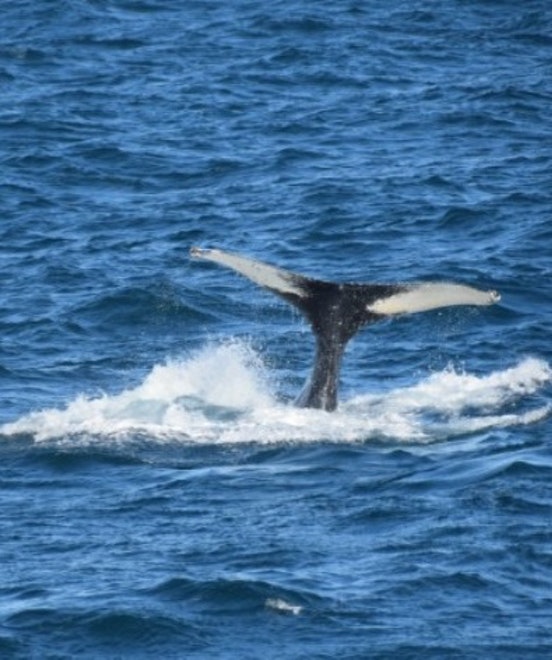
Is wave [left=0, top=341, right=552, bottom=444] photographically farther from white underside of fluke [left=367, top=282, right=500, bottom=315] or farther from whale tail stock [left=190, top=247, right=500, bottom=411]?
white underside of fluke [left=367, top=282, right=500, bottom=315]

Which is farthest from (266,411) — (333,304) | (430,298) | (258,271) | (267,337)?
(267,337)

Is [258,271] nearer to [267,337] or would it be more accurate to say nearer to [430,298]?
[430,298]

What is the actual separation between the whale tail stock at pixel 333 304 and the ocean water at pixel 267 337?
53 centimetres

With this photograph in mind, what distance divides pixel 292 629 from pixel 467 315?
1219 cm

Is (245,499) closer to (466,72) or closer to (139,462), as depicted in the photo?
(139,462)

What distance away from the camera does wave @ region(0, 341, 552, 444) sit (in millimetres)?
23250

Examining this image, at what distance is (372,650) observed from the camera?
17.3 metres

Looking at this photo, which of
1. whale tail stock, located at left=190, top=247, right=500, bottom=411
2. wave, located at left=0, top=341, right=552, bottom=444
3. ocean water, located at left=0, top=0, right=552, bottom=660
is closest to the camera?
ocean water, located at left=0, top=0, right=552, bottom=660

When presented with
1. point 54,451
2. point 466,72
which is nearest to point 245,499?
point 54,451

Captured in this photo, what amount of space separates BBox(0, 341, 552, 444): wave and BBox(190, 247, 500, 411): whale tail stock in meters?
0.36

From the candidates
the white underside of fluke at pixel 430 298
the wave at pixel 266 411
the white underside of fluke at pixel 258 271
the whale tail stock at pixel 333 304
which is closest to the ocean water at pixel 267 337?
the wave at pixel 266 411

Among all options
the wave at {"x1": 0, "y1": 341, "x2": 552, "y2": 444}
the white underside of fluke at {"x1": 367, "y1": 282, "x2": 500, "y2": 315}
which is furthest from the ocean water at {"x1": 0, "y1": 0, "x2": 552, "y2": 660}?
the white underside of fluke at {"x1": 367, "y1": 282, "x2": 500, "y2": 315}

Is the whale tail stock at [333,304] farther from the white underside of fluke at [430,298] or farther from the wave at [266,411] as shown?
the wave at [266,411]

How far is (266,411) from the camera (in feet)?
78.8
